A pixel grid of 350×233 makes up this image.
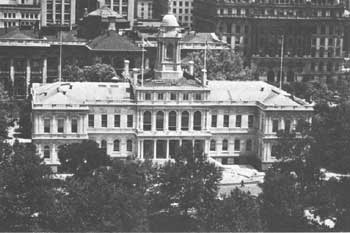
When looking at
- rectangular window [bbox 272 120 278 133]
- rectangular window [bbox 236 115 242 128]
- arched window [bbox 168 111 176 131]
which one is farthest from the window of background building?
rectangular window [bbox 272 120 278 133]

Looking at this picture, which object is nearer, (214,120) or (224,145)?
(214,120)

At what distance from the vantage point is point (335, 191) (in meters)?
88.1

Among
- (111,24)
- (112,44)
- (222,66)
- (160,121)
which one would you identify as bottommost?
(160,121)

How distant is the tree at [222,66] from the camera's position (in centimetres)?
16299

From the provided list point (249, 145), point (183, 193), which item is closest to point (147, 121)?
point (249, 145)

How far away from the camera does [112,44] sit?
172250 mm

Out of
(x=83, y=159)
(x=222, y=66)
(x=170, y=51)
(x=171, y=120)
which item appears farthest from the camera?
(x=222, y=66)

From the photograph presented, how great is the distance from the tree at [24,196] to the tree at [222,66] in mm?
78385

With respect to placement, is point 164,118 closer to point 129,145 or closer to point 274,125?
point 129,145

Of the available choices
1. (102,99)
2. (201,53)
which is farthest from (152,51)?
(102,99)

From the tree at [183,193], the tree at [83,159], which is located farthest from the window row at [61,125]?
the tree at [183,193]

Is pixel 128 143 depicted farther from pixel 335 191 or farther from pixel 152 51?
pixel 152 51

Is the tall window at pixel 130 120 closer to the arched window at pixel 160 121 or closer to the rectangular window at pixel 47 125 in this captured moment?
the arched window at pixel 160 121

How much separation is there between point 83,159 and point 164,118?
927 inches
